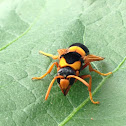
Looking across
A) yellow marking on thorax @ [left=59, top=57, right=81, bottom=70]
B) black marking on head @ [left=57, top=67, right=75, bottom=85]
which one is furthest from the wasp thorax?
yellow marking on thorax @ [left=59, top=57, right=81, bottom=70]

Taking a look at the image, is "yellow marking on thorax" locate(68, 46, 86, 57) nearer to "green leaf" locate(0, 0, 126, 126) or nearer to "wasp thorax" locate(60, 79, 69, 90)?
"green leaf" locate(0, 0, 126, 126)

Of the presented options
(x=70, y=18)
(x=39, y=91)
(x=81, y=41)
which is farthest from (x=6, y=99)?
(x=70, y=18)

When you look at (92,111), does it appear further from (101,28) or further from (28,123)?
(101,28)

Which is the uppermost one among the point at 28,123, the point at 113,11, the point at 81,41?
the point at 113,11

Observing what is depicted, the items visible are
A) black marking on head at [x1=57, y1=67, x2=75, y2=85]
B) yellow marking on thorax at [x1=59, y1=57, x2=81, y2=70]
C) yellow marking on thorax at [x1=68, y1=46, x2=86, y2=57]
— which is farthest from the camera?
yellow marking on thorax at [x1=68, y1=46, x2=86, y2=57]

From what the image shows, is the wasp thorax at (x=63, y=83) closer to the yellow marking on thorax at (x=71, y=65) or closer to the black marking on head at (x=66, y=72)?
the black marking on head at (x=66, y=72)

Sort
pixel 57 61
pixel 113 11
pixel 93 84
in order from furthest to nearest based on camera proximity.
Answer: pixel 113 11 → pixel 57 61 → pixel 93 84

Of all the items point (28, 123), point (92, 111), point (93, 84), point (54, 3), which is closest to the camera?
point (28, 123)
